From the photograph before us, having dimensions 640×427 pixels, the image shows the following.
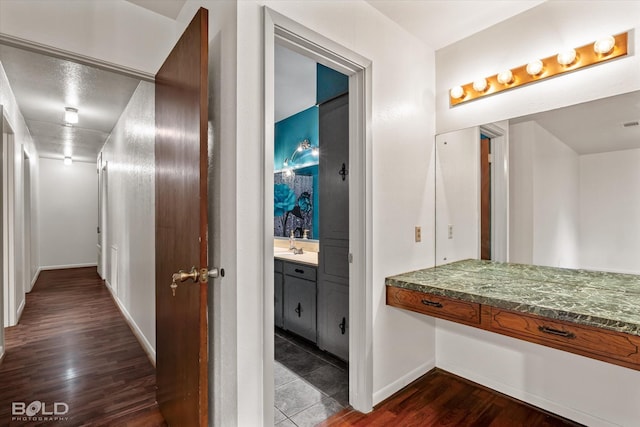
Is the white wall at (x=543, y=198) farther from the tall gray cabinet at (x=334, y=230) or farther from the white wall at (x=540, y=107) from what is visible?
the tall gray cabinet at (x=334, y=230)

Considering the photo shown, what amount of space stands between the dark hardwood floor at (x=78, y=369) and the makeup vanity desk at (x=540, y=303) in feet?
5.81

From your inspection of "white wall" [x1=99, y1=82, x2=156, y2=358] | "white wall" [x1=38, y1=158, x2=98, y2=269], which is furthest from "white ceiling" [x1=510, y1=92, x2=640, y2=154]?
"white wall" [x1=38, y1=158, x2=98, y2=269]

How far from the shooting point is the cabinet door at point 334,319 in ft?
8.16

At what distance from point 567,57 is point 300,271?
2407mm

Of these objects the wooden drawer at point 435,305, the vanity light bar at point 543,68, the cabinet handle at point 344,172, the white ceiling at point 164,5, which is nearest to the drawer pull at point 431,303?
the wooden drawer at point 435,305

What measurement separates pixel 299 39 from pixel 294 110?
2.39 metres

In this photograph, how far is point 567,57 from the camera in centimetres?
179

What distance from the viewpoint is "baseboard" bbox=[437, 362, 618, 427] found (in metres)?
1.76

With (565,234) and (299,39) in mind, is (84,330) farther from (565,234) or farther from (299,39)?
(565,234)

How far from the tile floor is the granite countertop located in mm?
844

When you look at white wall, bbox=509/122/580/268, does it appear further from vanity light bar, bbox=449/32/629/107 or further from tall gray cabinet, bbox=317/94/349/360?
tall gray cabinet, bbox=317/94/349/360

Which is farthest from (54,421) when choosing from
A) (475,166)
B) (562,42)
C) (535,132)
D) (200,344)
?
(562,42)

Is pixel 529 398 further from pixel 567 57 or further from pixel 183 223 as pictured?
pixel 183 223

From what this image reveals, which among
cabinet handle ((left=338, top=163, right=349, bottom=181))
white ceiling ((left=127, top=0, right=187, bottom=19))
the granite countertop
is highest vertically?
white ceiling ((left=127, top=0, right=187, bottom=19))
